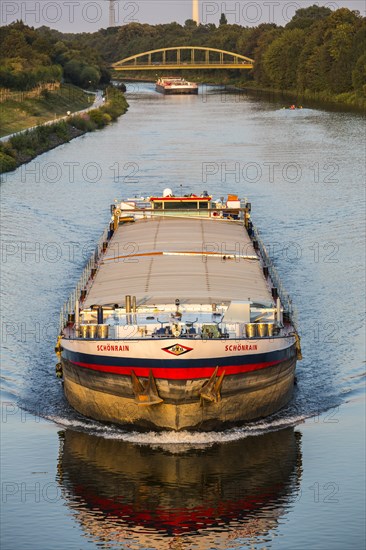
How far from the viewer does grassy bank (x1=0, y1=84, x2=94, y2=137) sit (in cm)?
10756

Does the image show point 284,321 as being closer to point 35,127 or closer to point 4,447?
point 4,447

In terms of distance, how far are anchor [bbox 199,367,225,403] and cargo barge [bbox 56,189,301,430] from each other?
0.08ft

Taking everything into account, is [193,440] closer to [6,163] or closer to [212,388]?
[212,388]

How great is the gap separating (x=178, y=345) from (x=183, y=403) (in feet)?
5.17

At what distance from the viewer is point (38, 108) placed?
121 metres

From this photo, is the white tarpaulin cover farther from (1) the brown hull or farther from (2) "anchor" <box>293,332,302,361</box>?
(1) the brown hull

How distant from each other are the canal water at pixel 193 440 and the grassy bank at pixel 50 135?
1838cm

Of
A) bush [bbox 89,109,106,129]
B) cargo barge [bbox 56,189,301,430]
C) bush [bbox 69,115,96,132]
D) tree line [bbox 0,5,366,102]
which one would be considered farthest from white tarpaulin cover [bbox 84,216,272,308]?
tree line [bbox 0,5,366,102]

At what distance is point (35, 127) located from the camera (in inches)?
4146

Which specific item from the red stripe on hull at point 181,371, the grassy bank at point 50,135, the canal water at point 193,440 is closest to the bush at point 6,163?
the grassy bank at point 50,135

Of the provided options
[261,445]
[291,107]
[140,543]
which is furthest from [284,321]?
[291,107]

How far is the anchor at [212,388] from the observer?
30625mm

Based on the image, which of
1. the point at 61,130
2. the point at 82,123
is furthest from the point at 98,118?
the point at 61,130

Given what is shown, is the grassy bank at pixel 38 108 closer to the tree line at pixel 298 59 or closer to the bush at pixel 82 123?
the bush at pixel 82 123
